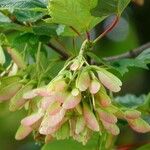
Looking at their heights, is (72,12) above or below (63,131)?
above

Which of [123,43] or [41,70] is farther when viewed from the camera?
[123,43]

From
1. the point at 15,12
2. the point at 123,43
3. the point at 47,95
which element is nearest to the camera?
the point at 47,95

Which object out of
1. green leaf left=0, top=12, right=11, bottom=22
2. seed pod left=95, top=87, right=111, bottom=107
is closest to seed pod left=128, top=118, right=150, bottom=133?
seed pod left=95, top=87, right=111, bottom=107

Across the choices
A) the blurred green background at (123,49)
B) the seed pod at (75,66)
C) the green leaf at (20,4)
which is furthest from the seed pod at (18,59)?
the blurred green background at (123,49)

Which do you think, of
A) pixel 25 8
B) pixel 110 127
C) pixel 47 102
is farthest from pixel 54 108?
pixel 25 8

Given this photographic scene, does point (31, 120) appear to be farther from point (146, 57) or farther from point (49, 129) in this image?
point (146, 57)

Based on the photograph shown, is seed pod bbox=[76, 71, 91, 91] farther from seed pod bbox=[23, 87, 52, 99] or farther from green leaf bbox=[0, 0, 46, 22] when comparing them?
green leaf bbox=[0, 0, 46, 22]

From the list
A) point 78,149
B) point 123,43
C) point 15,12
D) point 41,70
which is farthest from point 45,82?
point 123,43

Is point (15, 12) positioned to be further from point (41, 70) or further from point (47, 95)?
point (47, 95)
